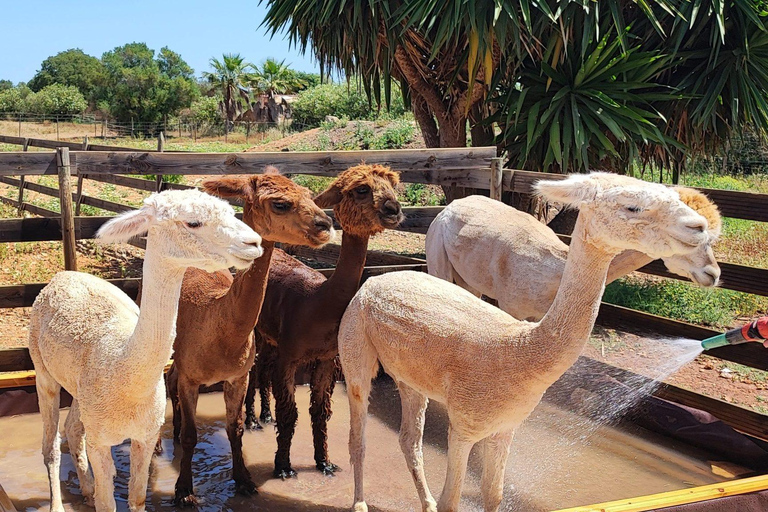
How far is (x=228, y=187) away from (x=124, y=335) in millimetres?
1130

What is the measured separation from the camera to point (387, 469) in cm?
477

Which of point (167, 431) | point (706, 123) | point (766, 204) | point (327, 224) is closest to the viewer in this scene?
point (327, 224)

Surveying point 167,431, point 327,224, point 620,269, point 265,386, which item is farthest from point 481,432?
point 167,431

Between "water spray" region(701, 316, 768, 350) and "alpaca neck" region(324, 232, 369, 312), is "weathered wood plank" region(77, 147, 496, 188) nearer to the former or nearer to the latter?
"alpaca neck" region(324, 232, 369, 312)

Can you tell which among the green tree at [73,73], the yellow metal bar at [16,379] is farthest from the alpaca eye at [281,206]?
the green tree at [73,73]

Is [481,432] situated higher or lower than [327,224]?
lower

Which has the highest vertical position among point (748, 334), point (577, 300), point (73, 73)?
point (73, 73)

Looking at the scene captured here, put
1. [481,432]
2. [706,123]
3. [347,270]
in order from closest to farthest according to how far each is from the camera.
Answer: [481,432], [347,270], [706,123]

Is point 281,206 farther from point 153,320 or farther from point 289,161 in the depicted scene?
point 289,161

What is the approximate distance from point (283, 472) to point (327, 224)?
1865 mm

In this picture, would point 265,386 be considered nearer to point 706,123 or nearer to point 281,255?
point 281,255

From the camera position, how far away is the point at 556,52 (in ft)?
32.4

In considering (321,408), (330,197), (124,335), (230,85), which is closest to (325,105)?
(230,85)

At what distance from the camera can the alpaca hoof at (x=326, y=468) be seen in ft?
15.6
